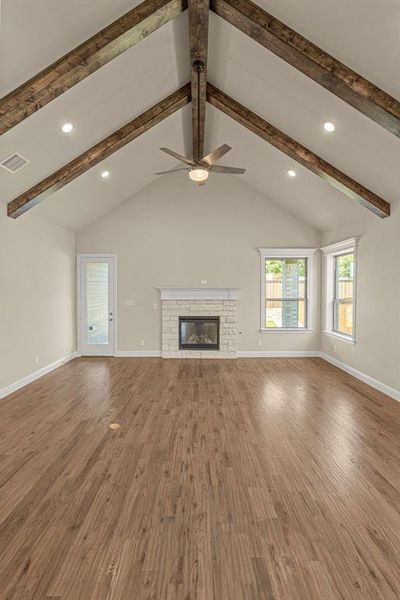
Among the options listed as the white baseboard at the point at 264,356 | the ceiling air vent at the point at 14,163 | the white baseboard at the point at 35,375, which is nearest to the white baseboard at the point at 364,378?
the white baseboard at the point at 264,356

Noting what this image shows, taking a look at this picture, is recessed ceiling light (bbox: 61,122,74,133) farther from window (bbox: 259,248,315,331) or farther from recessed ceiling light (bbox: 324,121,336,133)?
window (bbox: 259,248,315,331)

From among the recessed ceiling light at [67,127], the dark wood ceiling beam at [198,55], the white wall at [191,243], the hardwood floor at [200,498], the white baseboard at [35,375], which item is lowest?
the hardwood floor at [200,498]

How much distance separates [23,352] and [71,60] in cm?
423

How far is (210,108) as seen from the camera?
5.36 m

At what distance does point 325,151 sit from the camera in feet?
15.5

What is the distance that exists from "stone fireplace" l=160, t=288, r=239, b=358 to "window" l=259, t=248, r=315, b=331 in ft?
2.75

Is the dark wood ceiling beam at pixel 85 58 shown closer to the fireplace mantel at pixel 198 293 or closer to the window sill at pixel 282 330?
the fireplace mantel at pixel 198 293

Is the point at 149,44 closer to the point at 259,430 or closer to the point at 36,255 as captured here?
the point at 36,255

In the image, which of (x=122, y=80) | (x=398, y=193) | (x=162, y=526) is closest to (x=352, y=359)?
(x=398, y=193)

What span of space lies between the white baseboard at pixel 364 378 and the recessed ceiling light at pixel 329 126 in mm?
3640

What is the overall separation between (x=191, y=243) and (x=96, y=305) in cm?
259

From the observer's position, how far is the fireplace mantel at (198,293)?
24.9ft

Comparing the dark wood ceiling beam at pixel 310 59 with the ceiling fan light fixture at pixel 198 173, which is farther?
the ceiling fan light fixture at pixel 198 173

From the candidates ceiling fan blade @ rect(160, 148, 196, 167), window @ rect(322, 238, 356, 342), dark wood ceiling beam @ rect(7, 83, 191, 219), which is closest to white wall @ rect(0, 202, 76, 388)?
dark wood ceiling beam @ rect(7, 83, 191, 219)
